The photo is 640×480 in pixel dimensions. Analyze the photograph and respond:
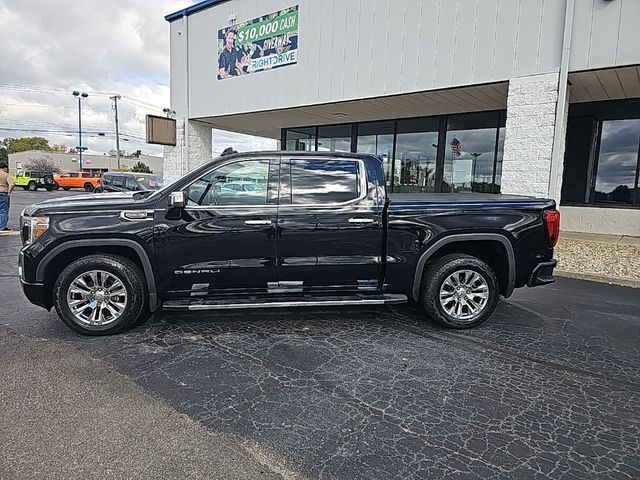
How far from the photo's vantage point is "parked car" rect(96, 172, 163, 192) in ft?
67.5

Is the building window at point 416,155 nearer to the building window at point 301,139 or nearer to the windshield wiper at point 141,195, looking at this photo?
the building window at point 301,139

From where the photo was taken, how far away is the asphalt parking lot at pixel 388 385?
8.53 feet

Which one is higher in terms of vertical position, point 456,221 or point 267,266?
point 456,221

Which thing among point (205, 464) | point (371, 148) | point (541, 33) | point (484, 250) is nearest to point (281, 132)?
point (371, 148)

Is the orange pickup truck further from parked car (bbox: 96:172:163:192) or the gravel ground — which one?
the gravel ground

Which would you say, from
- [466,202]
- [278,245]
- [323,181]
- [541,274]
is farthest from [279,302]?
[541,274]

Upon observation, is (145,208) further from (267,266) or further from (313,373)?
(313,373)

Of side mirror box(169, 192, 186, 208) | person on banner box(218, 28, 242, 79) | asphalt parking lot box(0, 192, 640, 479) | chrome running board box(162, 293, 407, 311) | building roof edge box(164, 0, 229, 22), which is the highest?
building roof edge box(164, 0, 229, 22)

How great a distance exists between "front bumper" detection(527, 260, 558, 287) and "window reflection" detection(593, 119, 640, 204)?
30.3 feet

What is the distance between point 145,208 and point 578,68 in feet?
28.3

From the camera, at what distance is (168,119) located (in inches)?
611

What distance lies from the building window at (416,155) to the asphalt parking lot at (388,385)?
9671 mm

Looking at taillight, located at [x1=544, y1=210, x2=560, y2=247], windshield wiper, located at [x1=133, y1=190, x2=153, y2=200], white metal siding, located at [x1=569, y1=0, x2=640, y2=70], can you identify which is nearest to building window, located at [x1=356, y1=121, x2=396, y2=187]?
white metal siding, located at [x1=569, y1=0, x2=640, y2=70]

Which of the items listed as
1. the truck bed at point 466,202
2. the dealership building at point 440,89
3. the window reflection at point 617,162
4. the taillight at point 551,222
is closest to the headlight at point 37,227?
the truck bed at point 466,202
